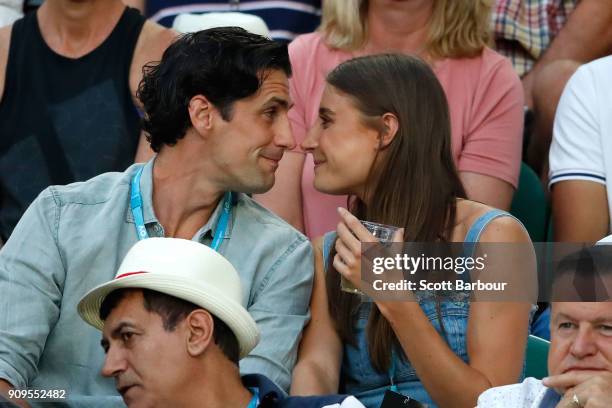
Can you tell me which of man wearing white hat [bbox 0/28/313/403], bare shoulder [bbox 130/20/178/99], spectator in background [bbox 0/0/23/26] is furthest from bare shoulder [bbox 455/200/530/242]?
spectator in background [bbox 0/0/23/26]

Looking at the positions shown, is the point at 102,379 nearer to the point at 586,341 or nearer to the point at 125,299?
the point at 125,299

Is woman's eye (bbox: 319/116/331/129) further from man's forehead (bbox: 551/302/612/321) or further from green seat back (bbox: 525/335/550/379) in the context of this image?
man's forehead (bbox: 551/302/612/321)

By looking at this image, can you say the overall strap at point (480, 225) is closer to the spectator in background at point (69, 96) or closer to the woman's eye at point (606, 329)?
the woman's eye at point (606, 329)

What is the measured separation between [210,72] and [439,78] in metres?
1.08

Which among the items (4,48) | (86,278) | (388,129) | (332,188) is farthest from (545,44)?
(86,278)

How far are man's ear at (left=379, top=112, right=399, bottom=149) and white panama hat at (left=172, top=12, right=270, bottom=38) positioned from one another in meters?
1.06

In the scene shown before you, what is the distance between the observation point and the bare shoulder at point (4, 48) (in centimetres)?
488

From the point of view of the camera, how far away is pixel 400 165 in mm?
4023

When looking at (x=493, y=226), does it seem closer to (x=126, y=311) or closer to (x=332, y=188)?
(x=332, y=188)

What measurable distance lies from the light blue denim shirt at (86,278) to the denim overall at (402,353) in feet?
0.64

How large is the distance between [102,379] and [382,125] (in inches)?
45.4

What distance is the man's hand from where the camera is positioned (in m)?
2.78

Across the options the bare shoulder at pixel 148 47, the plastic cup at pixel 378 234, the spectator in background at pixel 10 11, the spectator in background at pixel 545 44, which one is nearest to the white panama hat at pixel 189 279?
the plastic cup at pixel 378 234

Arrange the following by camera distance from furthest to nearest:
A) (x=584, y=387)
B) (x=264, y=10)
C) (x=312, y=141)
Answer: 1. (x=264, y=10)
2. (x=312, y=141)
3. (x=584, y=387)
